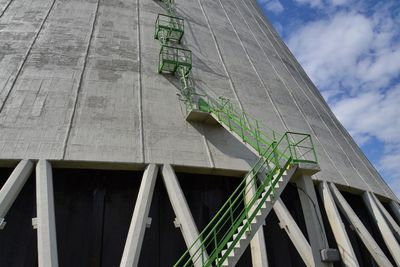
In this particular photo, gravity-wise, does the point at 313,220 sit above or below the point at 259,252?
above

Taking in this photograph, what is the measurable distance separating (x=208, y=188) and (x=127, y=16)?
Answer: 8073 mm

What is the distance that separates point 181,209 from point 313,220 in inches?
114

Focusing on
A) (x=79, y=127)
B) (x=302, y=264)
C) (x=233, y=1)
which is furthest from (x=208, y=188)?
(x=233, y=1)

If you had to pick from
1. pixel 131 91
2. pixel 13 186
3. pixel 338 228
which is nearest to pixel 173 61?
pixel 131 91

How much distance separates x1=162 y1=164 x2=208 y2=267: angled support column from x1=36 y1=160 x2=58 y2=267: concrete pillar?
2.42 metres

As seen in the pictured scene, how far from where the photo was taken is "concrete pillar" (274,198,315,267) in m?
7.04

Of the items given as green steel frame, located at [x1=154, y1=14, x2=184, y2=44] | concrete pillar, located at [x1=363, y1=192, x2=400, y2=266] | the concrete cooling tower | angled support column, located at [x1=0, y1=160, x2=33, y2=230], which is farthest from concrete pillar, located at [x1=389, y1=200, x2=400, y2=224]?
angled support column, located at [x1=0, y1=160, x2=33, y2=230]

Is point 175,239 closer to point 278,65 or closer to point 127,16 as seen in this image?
point 127,16

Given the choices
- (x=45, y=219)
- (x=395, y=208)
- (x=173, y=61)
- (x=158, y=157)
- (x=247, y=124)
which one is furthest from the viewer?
(x=395, y=208)

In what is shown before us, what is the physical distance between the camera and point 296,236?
7.27m

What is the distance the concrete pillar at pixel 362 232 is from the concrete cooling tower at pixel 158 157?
39 mm

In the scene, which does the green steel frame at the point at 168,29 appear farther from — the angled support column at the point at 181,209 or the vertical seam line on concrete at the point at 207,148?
the angled support column at the point at 181,209

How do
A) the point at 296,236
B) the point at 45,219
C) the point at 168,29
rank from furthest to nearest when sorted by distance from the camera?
1. the point at 168,29
2. the point at 296,236
3. the point at 45,219

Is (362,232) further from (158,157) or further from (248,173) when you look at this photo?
(158,157)
